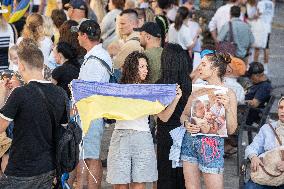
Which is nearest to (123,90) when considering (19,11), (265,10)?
(19,11)

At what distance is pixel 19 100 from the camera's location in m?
7.23

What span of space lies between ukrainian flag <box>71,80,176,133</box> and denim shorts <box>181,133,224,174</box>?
468 millimetres

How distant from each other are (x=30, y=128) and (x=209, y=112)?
5.78ft

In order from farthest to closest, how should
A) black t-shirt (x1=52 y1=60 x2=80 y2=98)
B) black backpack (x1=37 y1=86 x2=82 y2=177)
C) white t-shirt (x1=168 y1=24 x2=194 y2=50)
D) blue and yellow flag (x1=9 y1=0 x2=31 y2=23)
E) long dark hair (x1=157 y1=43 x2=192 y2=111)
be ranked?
white t-shirt (x1=168 y1=24 x2=194 y2=50) < blue and yellow flag (x1=9 y1=0 x2=31 y2=23) < black t-shirt (x1=52 y1=60 x2=80 y2=98) < long dark hair (x1=157 y1=43 x2=192 y2=111) < black backpack (x1=37 y1=86 x2=82 y2=177)

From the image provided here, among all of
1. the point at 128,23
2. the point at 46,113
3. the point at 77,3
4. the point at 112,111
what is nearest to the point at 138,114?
the point at 112,111

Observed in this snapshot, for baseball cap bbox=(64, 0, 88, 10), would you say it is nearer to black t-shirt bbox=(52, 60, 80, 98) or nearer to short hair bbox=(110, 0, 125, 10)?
short hair bbox=(110, 0, 125, 10)

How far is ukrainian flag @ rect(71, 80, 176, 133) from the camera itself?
8.60 metres

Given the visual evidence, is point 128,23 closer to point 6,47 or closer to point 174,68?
point 6,47

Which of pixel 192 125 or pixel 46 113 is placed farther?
pixel 192 125

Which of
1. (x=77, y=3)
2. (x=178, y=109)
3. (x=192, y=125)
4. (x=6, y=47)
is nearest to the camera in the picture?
(x=192, y=125)

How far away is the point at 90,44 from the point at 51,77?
521 millimetres

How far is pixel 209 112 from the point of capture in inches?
328

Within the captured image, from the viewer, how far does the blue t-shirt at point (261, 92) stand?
11805 mm

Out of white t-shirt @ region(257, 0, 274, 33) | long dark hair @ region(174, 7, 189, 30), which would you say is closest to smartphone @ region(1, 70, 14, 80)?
long dark hair @ region(174, 7, 189, 30)
